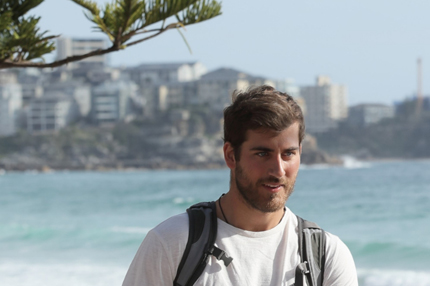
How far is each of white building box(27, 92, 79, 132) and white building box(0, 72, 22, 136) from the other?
6.22 feet

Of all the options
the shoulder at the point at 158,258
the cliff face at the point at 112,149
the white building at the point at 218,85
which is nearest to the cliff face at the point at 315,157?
the cliff face at the point at 112,149

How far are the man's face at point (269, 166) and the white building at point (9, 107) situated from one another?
9257 centimetres

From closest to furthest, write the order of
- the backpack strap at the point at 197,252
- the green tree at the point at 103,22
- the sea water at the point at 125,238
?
the backpack strap at the point at 197,252
the green tree at the point at 103,22
the sea water at the point at 125,238

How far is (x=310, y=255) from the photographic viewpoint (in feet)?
4.05

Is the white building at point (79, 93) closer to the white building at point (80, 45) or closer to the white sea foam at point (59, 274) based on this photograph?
the white building at point (80, 45)

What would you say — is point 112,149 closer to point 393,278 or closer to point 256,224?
point 393,278

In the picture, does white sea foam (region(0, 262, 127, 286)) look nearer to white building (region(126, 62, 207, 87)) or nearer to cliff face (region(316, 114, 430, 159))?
cliff face (region(316, 114, 430, 159))

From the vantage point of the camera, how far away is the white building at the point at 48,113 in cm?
9081

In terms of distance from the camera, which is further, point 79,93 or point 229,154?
point 79,93

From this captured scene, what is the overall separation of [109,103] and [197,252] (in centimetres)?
9296

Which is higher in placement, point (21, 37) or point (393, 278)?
point (21, 37)

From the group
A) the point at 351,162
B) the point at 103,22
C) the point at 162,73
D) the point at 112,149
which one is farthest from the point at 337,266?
the point at 162,73

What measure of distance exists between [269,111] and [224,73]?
99340 millimetres

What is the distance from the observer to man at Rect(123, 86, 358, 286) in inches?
47.6
